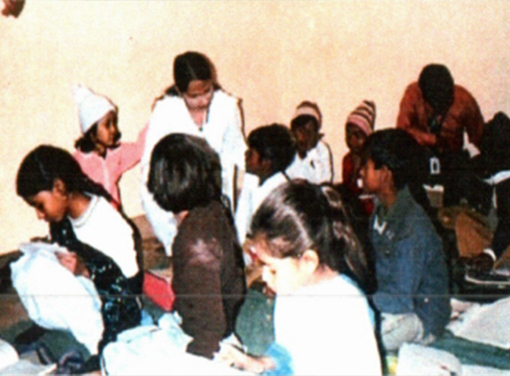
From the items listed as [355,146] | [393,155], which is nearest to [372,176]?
[393,155]

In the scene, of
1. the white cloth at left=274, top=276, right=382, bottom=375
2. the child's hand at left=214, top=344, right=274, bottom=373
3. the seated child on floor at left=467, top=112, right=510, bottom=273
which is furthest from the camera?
the seated child on floor at left=467, top=112, right=510, bottom=273

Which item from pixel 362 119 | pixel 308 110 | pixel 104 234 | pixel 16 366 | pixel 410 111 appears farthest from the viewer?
pixel 308 110

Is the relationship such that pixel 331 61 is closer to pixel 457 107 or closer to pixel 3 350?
pixel 457 107

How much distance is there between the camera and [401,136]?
188cm

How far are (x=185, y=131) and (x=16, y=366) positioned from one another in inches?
41.9

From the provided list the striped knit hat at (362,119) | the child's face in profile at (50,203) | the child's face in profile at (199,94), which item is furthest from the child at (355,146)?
the child's face in profile at (50,203)

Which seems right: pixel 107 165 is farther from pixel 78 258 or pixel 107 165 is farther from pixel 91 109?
pixel 78 258

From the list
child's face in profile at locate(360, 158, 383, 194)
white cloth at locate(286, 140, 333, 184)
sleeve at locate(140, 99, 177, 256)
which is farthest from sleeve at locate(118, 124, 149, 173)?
child's face in profile at locate(360, 158, 383, 194)

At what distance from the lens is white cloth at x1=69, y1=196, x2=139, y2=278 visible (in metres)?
1.81

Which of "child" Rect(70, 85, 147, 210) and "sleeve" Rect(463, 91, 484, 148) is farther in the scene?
"sleeve" Rect(463, 91, 484, 148)

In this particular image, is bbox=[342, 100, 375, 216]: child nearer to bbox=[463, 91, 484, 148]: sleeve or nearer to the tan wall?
bbox=[463, 91, 484, 148]: sleeve

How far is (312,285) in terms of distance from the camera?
1.17m

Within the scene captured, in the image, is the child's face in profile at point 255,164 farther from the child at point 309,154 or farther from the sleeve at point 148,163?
the child at point 309,154

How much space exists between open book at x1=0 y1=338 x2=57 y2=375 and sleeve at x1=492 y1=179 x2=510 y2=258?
1.62m
